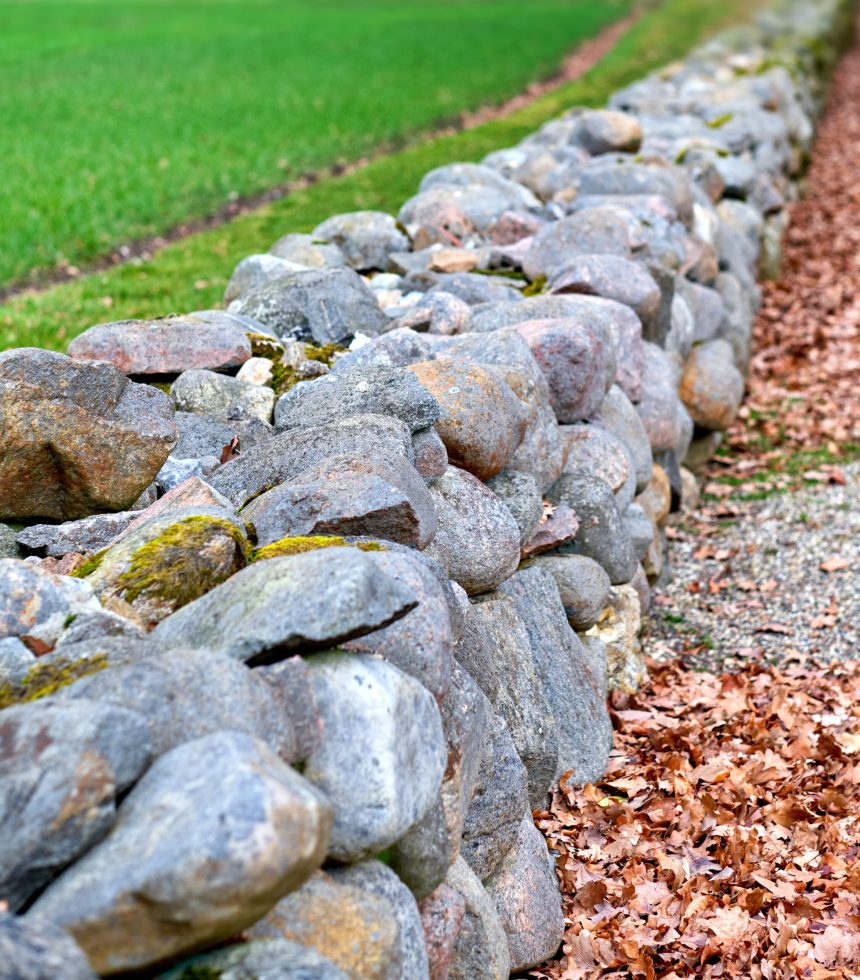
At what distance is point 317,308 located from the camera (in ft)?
19.0

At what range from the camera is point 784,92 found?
1648cm

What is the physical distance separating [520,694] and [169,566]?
1577 mm

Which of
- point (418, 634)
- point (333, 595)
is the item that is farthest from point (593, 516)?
point (333, 595)

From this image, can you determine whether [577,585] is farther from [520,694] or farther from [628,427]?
[628,427]

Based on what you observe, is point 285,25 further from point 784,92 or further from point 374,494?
point 374,494

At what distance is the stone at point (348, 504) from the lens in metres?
3.39

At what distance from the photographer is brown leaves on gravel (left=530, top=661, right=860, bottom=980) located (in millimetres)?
3762

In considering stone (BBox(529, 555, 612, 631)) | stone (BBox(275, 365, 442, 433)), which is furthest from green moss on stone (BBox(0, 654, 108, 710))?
stone (BBox(529, 555, 612, 631))

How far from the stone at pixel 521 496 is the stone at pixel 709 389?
3.69 metres

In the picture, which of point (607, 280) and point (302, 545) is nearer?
point (302, 545)

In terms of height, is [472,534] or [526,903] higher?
[472,534]

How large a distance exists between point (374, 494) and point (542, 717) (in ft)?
4.50

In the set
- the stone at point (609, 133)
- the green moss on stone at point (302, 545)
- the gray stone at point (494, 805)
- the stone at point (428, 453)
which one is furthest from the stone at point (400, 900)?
the stone at point (609, 133)

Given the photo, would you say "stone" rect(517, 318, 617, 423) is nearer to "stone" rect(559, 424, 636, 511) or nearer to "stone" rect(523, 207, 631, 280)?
"stone" rect(559, 424, 636, 511)
